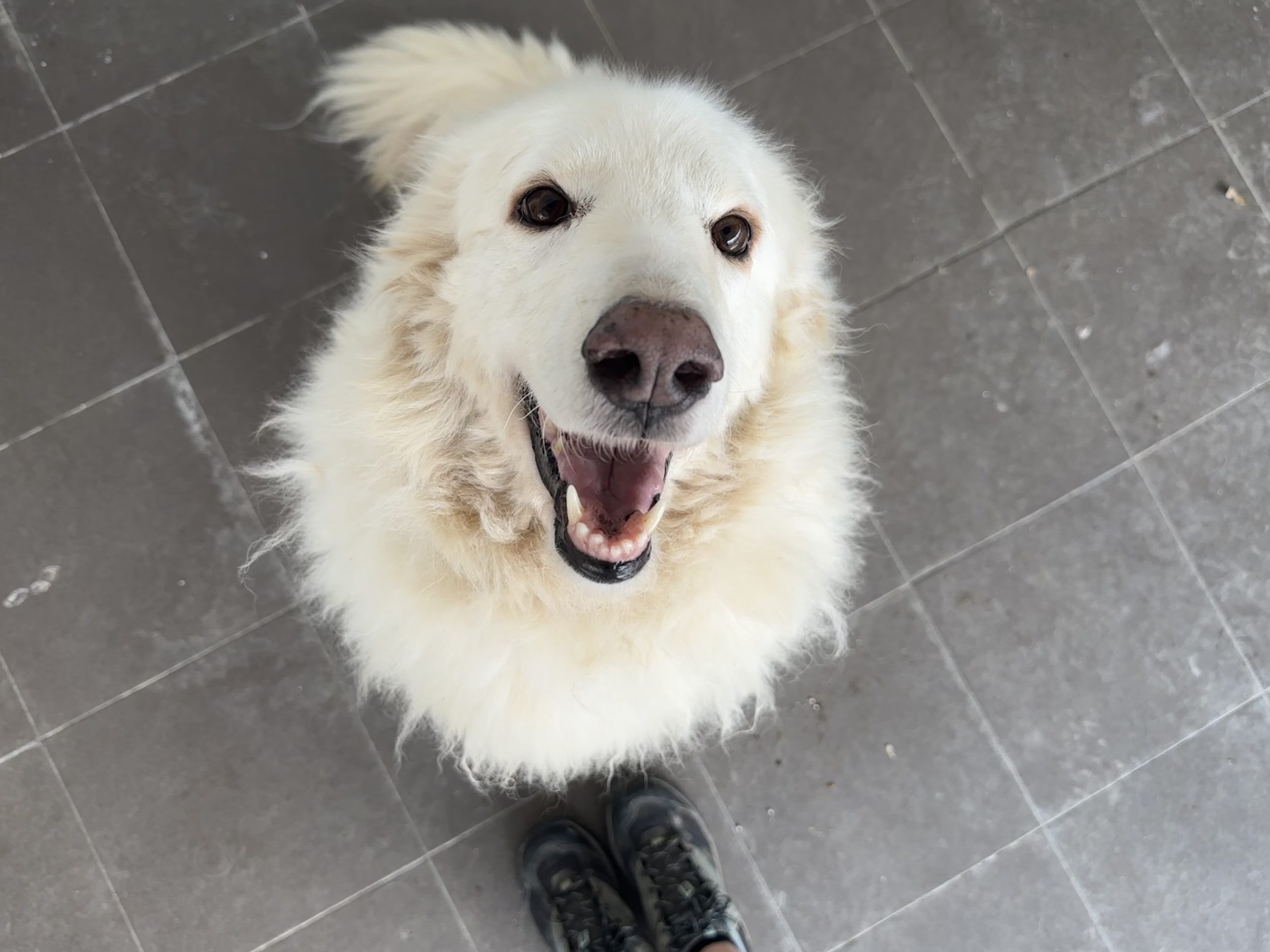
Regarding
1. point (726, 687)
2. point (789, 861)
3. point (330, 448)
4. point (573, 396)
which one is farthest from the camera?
point (789, 861)

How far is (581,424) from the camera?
147cm

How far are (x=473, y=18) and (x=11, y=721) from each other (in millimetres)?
2827

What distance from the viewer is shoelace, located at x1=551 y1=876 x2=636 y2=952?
263 cm

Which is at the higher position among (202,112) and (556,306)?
(202,112)

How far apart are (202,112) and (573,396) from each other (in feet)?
7.52

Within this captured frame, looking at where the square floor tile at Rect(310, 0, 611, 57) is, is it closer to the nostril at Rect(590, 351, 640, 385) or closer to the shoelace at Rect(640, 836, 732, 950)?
the nostril at Rect(590, 351, 640, 385)

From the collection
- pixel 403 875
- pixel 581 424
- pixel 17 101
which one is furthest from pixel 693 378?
pixel 17 101

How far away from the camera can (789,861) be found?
9.21ft

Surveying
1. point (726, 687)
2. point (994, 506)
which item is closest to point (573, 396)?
point (726, 687)

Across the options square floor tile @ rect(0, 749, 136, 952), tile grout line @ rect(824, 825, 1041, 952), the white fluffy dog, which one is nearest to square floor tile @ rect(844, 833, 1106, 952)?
tile grout line @ rect(824, 825, 1041, 952)

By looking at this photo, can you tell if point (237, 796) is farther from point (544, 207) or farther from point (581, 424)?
point (544, 207)

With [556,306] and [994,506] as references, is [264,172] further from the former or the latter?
[994,506]

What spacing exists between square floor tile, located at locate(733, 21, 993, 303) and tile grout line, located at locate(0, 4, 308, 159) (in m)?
1.63

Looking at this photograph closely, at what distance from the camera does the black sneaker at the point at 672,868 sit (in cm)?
264
